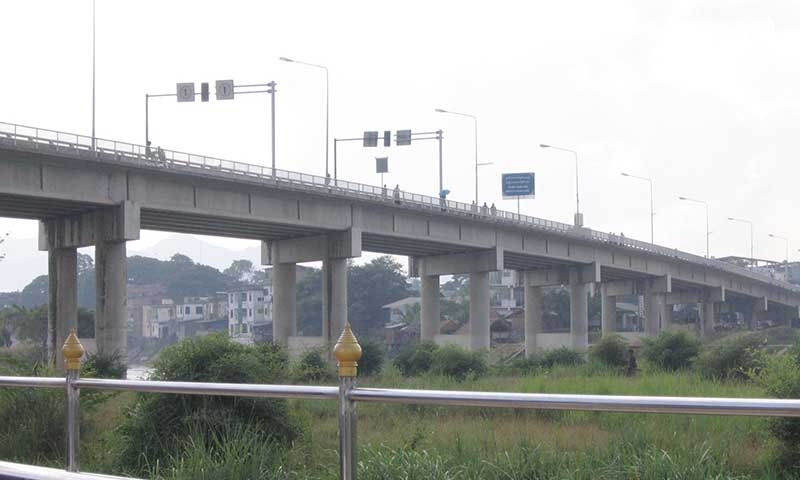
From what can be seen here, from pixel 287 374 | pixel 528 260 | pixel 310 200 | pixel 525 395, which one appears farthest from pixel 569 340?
pixel 525 395

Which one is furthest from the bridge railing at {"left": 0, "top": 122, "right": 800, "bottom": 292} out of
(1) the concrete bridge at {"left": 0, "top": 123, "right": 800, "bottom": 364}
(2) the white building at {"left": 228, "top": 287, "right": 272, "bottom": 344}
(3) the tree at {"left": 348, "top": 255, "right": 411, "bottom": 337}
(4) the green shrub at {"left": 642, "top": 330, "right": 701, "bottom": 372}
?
(2) the white building at {"left": 228, "top": 287, "right": 272, "bottom": 344}

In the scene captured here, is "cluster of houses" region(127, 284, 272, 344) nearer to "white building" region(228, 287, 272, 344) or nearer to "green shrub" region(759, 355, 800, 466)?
"white building" region(228, 287, 272, 344)

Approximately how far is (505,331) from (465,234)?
58.2m

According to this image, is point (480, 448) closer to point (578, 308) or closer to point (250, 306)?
point (578, 308)

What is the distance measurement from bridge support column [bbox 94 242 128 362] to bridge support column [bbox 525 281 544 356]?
4342 cm

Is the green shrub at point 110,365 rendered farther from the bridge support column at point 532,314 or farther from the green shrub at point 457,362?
the bridge support column at point 532,314

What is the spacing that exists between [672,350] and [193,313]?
106 m

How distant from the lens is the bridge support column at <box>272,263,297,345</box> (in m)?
62.2

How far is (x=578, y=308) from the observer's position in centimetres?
8575

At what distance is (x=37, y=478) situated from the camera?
7.46 m

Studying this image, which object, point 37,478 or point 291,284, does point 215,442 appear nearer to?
point 37,478

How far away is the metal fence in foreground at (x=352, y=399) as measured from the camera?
4535 millimetres

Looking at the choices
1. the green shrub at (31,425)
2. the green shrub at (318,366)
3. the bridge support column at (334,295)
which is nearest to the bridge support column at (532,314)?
the bridge support column at (334,295)

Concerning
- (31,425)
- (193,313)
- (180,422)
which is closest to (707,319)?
(193,313)
